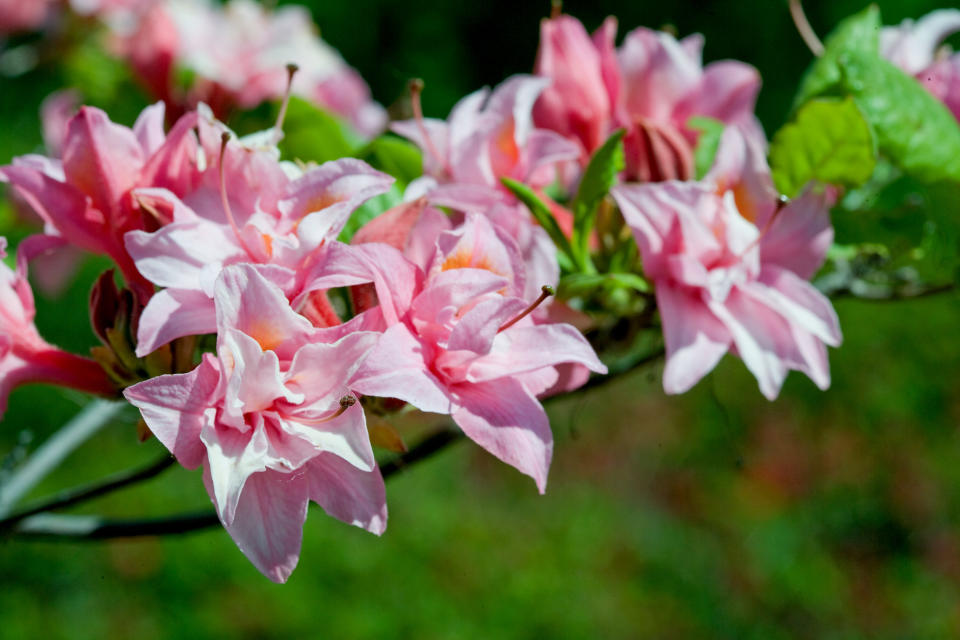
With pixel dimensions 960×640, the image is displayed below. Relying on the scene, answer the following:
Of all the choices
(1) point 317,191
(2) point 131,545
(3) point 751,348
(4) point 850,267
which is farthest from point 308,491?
(2) point 131,545

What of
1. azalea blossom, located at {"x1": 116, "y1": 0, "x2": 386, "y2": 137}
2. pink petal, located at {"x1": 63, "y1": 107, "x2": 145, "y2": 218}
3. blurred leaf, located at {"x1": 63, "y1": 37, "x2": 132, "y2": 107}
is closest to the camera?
pink petal, located at {"x1": 63, "y1": 107, "x2": 145, "y2": 218}

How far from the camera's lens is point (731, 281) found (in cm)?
55

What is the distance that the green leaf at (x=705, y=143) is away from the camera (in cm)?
67

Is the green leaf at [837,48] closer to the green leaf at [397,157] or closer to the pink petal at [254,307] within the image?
the green leaf at [397,157]

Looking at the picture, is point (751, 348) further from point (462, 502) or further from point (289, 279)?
point (462, 502)

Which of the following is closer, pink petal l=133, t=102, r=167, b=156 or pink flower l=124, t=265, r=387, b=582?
pink flower l=124, t=265, r=387, b=582

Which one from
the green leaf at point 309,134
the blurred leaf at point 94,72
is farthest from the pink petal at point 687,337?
the blurred leaf at point 94,72

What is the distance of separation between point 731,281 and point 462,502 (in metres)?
2.30

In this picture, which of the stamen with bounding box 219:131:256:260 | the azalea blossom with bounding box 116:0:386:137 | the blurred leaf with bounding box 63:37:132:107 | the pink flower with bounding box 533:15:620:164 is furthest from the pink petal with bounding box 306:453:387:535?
the blurred leaf with bounding box 63:37:132:107

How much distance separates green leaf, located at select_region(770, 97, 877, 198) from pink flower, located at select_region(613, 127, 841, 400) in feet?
0.13

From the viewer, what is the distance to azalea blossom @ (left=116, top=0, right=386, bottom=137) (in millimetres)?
1110

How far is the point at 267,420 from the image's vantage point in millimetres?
448

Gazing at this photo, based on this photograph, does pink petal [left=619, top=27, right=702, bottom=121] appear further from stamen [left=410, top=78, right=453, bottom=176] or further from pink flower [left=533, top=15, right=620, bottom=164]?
stamen [left=410, top=78, right=453, bottom=176]

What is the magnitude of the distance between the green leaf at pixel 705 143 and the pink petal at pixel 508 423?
10.7 inches
